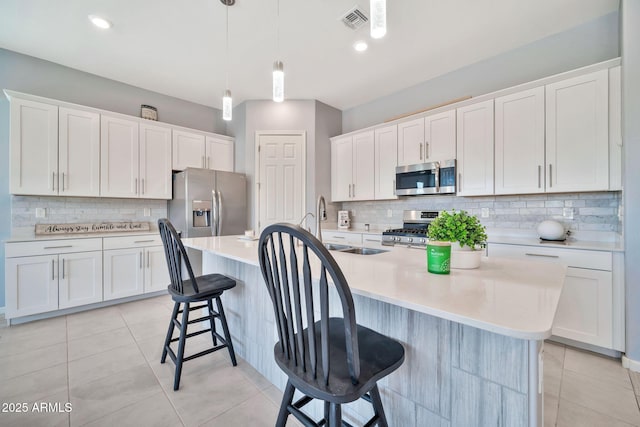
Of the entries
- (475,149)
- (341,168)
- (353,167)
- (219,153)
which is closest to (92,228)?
(219,153)

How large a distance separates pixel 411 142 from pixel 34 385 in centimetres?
408

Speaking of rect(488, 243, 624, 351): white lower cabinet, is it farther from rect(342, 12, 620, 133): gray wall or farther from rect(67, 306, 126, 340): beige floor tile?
rect(67, 306, 126, 340): beige floor tile

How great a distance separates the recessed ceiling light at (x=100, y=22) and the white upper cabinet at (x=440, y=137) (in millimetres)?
3471

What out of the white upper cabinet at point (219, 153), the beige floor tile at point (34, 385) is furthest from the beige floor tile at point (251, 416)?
the white upper cabinet at point (219, 153)

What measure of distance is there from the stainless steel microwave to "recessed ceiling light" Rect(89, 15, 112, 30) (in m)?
3.44

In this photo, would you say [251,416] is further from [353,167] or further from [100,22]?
[100,22]

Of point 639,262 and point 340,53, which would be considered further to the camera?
point 340,53

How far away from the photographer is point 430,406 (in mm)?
1028

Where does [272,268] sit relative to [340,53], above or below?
below

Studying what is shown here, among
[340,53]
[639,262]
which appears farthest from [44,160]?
[639,262]

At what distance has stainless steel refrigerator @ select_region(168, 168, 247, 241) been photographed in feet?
11.8

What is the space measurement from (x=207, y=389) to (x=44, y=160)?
3.14m

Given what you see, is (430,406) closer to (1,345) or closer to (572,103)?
(572,103)

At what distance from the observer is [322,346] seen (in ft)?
2.70
